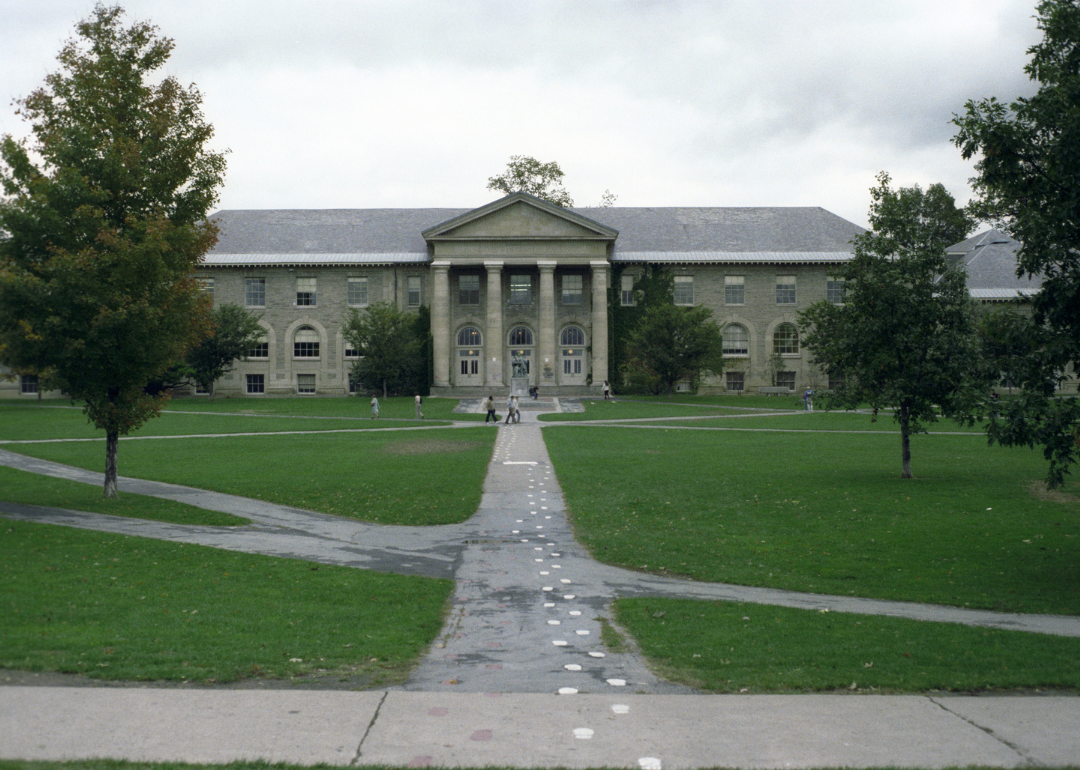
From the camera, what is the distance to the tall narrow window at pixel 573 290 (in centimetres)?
7194

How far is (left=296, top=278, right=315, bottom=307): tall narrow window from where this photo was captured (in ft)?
238

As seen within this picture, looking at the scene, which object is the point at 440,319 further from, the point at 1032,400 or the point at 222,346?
the point at 1032,400

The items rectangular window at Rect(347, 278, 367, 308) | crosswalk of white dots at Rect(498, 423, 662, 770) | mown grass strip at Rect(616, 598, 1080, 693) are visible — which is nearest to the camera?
crosswalk of white dots at Rect(498, 423, 662, 770)

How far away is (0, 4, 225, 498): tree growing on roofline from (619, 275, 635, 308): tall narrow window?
53360 mm

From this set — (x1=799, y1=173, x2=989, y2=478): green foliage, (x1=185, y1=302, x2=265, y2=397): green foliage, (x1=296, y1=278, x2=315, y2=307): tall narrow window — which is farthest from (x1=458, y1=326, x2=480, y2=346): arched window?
(x1=799, y1=173, x2=989, y2=478): green foliage

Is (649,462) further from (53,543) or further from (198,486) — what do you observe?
(53,543)

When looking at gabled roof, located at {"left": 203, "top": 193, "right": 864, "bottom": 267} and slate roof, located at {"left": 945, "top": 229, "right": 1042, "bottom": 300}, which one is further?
gabled roof, located at {"left": 203, "top": 193, "right": 864, "bottom": 267}

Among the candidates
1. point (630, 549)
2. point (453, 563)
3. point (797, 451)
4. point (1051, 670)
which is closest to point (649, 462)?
point (797, 451)

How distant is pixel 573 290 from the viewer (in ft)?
236

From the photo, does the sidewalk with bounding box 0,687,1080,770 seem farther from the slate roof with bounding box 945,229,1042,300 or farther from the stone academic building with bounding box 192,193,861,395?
the slate roof with bounding box 945,229,1042,300

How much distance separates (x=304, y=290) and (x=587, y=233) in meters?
24.1

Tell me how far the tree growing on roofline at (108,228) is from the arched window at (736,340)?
5731 cm

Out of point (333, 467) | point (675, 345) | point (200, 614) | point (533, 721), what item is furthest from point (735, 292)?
point (533, 721)

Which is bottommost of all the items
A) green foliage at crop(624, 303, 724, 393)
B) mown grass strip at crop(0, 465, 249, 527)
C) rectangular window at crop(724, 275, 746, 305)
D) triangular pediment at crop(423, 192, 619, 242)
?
mown grass strip at crop(0, 465, 249, 527)
